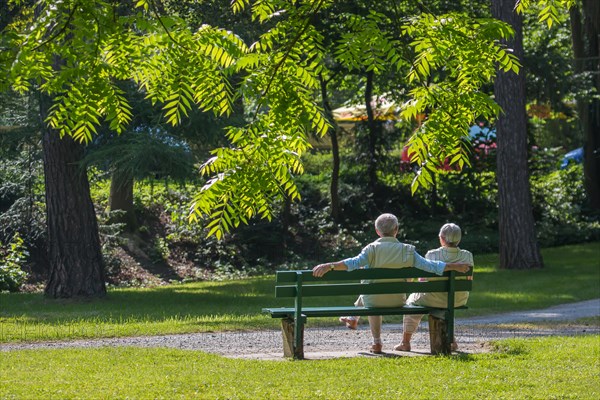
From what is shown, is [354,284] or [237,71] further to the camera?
[354,284]

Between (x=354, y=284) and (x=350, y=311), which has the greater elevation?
(x=354, y=284)

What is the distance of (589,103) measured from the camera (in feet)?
93.8

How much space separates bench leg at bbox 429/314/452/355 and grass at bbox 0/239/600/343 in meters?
3.82

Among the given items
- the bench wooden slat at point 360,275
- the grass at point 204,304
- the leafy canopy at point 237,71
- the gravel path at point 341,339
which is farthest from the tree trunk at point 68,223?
the leafy canopy at point 237,71

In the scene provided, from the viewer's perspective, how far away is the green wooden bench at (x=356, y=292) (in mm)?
10203

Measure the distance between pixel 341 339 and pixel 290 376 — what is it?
351 centimetres

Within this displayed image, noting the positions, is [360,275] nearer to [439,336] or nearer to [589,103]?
[439,336]

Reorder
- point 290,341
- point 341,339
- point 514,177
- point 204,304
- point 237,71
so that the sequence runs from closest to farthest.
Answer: point 237,71
point 290,341
point 341,339
point 204,304
point 514,177

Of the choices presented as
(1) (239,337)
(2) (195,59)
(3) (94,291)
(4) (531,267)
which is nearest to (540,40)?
(4) (531,267)

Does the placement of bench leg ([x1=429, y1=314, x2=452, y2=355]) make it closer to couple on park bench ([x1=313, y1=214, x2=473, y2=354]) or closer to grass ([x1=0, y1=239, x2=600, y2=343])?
couple on park bench ([x1=313, y1=214, x2=473, y2=354])

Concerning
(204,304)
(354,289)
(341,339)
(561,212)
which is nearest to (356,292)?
(354,289)

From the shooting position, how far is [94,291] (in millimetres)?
17734

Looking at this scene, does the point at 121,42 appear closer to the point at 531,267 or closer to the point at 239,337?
the point at 239,337

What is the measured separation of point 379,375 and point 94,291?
9482 mm
